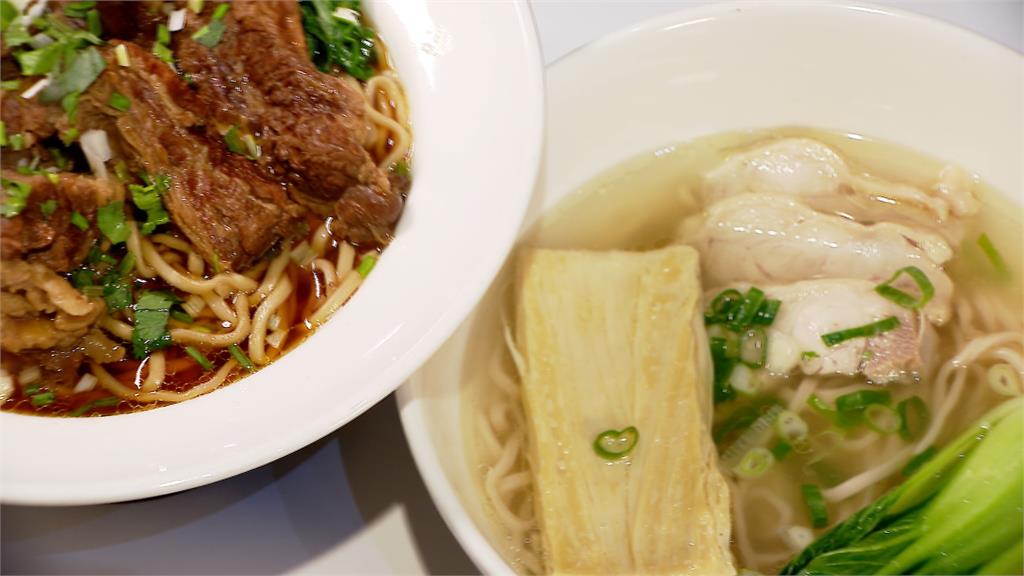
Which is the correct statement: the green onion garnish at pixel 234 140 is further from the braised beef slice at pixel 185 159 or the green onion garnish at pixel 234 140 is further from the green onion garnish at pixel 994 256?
the green onion garnish at pixel 994 256

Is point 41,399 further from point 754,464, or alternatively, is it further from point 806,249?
point 806,249

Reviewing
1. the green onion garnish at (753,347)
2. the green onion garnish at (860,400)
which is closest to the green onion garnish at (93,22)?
the green onion garnish at (753,347)

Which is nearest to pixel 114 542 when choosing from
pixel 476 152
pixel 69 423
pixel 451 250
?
pixel 69 423

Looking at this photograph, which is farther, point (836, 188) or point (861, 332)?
point (836, 188)

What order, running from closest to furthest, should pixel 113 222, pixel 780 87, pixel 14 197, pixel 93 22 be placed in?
1. pixel 14 197
2. pixel 113 222
3. pixel 93 22
4. pixel 780 87

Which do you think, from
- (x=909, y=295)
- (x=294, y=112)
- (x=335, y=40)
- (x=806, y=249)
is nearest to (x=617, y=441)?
(x=806, y=249)

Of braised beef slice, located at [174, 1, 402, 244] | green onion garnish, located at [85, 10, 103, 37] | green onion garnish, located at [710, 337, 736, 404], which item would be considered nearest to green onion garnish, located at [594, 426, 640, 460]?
green onion garnish, located at [710, 337, 736, 404]

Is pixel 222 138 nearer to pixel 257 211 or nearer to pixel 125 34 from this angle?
pixel 257 211
